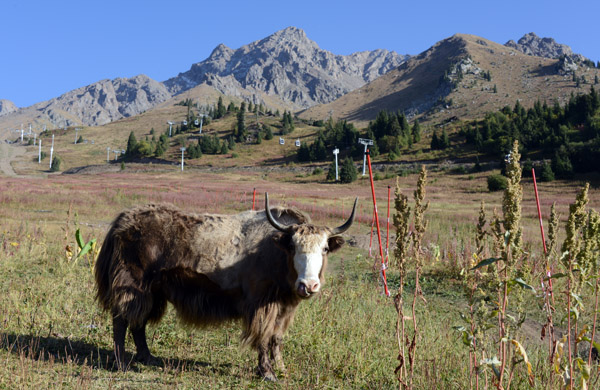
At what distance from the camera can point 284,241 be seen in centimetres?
528

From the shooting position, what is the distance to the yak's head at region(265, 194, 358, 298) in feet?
15.7

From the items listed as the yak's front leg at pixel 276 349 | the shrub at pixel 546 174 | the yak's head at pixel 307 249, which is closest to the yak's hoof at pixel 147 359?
the yak's front leg at pixel 276 349

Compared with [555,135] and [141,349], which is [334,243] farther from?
[555,135]

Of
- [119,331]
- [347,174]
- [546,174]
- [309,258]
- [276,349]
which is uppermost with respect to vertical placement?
[546,174]

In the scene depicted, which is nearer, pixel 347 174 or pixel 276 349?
pixel 276 349

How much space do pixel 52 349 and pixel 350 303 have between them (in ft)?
15.7

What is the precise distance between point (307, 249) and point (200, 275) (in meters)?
1.61

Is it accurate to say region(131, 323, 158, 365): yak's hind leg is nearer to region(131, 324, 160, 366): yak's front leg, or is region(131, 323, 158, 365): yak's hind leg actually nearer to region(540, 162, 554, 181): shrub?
region(131, 324, 160, 366): yak's front leg

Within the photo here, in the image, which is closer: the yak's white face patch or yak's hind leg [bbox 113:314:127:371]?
the yak's white face patch

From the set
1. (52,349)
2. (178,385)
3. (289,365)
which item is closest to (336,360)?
(289,365)

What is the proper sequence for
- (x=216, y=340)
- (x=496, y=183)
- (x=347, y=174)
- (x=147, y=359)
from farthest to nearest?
(x=347, y=174) < (x=496, y=183) < (x=216, y=340) < (x=147, y=359)

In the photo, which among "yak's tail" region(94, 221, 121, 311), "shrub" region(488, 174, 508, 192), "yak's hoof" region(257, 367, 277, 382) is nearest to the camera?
"yak's hoof" region(257, 367, 277, 382)

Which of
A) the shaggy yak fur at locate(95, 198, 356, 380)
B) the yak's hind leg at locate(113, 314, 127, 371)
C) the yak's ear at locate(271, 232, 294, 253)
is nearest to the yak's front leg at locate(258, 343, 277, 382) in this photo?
the shaggy yak fur at locate(95, 198, 356, 380)

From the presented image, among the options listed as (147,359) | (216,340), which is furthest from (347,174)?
(147,359)
